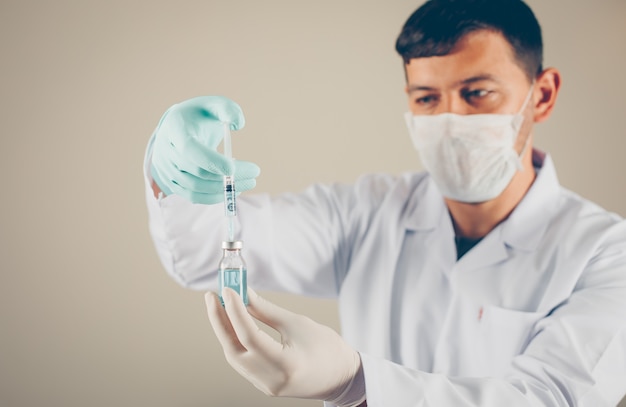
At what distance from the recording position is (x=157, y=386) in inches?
78.2

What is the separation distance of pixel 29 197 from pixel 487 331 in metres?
1.35

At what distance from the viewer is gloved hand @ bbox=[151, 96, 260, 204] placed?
3.52ft

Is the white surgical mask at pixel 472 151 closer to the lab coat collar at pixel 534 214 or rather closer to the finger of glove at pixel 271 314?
the lab coat collar at pixel 534 214

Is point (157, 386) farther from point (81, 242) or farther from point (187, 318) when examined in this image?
point (81, 242)

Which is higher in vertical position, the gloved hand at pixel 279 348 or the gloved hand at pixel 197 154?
the gloved hand at pixel 197 154

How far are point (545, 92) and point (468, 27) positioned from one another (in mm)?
283

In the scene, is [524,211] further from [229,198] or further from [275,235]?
[229,198]

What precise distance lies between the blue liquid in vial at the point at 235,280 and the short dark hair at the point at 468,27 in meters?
0.83

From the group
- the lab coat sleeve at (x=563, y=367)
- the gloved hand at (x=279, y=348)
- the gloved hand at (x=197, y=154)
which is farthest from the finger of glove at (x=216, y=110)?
the lab coat sleeve at (x=563, y=367)

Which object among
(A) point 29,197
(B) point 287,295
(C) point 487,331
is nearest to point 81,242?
(A) point 29,197

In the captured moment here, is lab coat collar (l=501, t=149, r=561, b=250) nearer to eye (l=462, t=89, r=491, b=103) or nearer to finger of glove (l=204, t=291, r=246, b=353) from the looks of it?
eye (l=462, t=89, r=491, b=103)

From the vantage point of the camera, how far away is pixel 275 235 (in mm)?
1559

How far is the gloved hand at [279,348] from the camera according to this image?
2.89 ft

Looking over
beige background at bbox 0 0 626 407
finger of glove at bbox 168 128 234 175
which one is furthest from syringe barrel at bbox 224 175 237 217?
beige background at bbox 0 0 626 407
